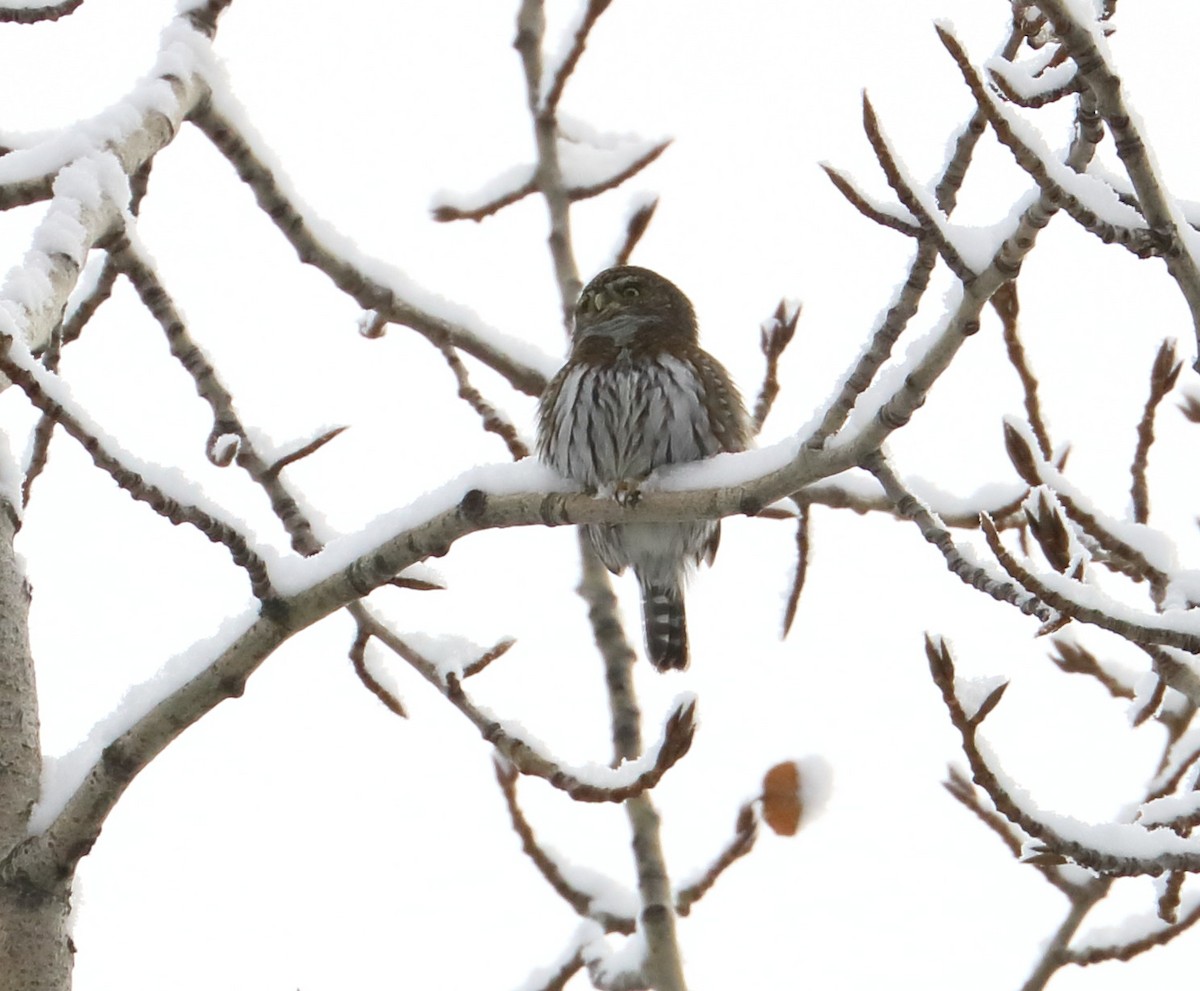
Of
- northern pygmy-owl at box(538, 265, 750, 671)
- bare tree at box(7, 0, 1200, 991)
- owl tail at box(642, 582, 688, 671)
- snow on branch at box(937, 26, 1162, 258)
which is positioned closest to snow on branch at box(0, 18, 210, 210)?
bare tree at box(7, 0, 1200, 991)

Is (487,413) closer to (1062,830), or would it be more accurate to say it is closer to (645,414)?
(645,414)

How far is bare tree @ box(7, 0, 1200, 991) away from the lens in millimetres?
1929

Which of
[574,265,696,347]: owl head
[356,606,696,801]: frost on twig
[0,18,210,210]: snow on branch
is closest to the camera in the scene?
[356,606,696,801]: frost on twig

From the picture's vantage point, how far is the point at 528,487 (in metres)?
2.66

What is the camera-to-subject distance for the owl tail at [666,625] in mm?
4512

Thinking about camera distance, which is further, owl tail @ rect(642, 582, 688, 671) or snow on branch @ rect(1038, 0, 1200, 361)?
owl tail @ rect(642, 582, 688, 671)

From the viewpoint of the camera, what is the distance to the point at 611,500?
2.60 metres

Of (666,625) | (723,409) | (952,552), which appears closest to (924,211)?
(952,552)

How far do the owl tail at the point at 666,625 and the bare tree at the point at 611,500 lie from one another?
0.62 metres

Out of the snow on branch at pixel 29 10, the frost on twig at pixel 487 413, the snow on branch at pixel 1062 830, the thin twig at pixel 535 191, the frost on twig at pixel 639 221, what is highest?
the thin twig at pixel 535 191

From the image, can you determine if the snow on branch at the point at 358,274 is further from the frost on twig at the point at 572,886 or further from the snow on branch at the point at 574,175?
the frost on twig at the point at 572,886

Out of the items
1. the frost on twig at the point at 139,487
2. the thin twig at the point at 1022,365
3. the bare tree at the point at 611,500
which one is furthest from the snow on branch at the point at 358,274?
the thin twig at the point at 1022,365

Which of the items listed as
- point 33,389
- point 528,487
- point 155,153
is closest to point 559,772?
point 528,487

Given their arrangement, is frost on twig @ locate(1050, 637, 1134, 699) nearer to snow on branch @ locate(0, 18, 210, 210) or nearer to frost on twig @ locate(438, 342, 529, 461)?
frost on twig @ locate(438, 342, 529, 461)
